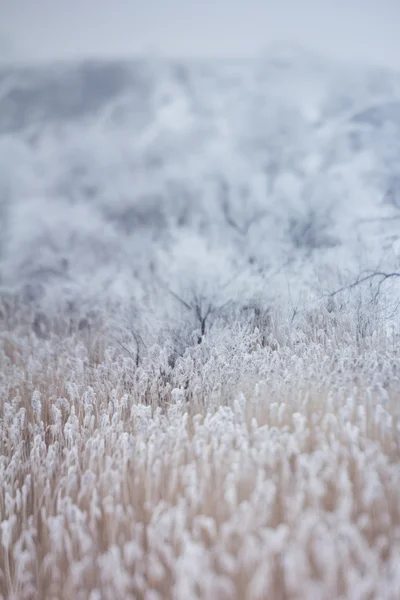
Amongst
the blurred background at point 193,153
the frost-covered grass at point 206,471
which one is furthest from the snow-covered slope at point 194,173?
the frost-covered grass at point 206,471

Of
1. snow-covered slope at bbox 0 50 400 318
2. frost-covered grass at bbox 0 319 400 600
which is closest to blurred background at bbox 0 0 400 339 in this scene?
snow-covered slope at bbox 0 50 400 318

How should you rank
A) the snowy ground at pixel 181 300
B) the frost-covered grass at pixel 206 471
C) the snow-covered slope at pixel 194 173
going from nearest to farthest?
the frost-covered grass at pixel 206 471
the snowy ground at pixel 181 300
the snow-covered slope at pixel 194 173

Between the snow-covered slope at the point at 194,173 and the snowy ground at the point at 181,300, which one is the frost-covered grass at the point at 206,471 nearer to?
the snowy ground at the point at 181,300

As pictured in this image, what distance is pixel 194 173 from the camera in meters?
2.21

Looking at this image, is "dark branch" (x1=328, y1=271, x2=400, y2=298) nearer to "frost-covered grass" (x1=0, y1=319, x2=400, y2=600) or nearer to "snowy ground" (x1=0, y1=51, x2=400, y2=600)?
"snowy ground" (x1=0, y1=51, x2=400, y2=600)

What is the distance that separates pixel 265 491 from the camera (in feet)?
4.82

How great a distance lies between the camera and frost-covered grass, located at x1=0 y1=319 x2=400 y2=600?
1.35 meters

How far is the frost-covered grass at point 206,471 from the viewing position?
135cm

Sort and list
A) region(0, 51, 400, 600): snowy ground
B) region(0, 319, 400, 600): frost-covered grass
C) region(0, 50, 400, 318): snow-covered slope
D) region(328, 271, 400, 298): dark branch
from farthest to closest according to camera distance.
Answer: region(0, 50, 400, 318): snow-covered slope → region(328, 271, 400, 298): dark branch → region(0, 51, 400, 600): snowy ground → region(0, 319, 400, 600): frost-covered grass

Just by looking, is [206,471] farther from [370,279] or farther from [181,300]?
[370,279]

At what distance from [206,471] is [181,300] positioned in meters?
0.78

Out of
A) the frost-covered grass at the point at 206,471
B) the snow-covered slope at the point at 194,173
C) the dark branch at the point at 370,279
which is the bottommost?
the frost-covered grass at the point at 206,471

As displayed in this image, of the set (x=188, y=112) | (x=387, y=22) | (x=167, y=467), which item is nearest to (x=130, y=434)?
(x=167, y=467)

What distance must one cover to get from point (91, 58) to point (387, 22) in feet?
4.04
